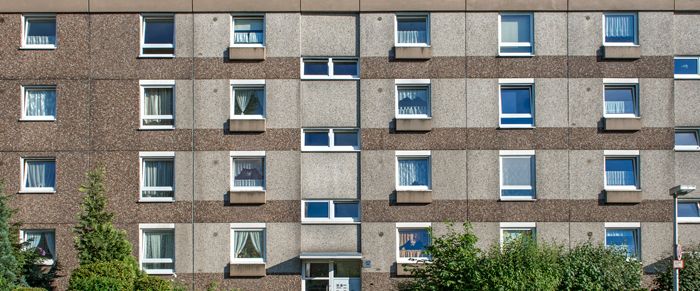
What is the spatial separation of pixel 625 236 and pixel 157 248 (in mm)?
16049

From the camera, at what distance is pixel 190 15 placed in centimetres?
2970

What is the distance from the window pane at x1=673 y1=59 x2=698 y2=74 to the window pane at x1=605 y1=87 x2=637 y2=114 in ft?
5.92

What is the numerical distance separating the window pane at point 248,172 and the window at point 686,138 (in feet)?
47.4

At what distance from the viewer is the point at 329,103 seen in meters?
29.6

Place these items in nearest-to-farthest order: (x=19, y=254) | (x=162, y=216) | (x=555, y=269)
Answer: (x=555, y=269) < (x=19, y=254) < (x=162, y=216)

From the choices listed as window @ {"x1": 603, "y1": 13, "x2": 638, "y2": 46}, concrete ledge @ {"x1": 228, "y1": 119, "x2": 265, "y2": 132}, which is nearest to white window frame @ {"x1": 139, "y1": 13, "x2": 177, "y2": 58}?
concrete ledge @ {"x1": 228, "y1": 119, "x2": 265, "y2": 132}

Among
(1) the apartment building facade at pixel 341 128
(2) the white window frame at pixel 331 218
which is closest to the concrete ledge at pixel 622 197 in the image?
(1) the apartment building facade at pixel 341 128

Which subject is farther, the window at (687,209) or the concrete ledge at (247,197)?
the window at (687,209)

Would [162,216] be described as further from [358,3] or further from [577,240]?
[577,240]

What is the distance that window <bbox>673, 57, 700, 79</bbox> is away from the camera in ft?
98.6

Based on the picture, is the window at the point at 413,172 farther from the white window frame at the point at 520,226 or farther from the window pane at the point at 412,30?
the window pane at the point at 412,30

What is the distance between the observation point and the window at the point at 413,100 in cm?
2966

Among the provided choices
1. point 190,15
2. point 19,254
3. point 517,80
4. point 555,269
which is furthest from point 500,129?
point 19,254

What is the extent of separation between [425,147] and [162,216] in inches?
365
